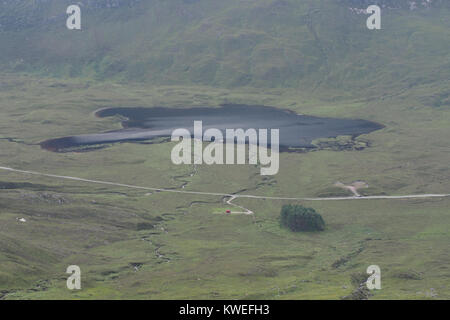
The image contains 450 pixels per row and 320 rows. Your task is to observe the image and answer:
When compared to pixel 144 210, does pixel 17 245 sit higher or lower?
lower

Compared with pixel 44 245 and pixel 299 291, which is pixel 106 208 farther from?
pixel 299 291

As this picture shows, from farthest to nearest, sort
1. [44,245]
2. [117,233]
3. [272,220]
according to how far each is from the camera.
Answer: [272,220], [117,233], [44,245]
